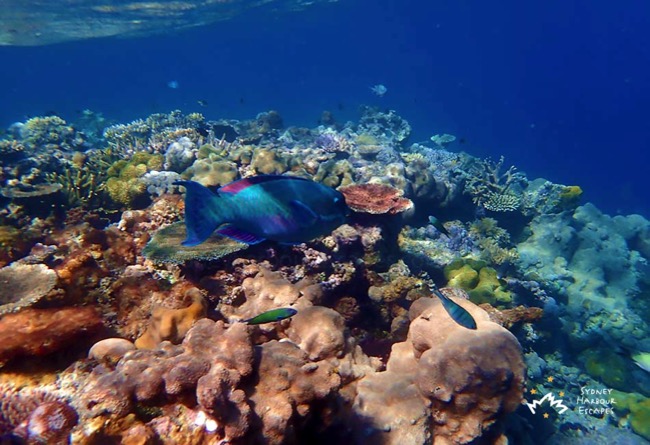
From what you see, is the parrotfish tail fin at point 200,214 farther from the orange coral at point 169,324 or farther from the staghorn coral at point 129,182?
the staghorn coral at point 129,182

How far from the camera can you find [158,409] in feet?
8.25

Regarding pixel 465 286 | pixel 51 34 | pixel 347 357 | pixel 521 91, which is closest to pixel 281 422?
Result: pixel 347 357

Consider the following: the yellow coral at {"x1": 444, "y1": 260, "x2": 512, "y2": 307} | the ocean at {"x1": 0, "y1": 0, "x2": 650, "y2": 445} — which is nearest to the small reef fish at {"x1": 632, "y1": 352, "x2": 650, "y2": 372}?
the ocean at {"x1": 0, "y1": 0, "x2": 650, "y2": 445}

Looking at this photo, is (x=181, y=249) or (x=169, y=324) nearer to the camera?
(x=169, y=324)

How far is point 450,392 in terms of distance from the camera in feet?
12.2

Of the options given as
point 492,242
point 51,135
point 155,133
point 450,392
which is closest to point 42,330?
point 450,392

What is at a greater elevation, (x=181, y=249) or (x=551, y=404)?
(x=181, y=249)

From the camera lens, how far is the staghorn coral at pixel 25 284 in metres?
3.68

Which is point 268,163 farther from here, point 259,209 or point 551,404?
point 551,404

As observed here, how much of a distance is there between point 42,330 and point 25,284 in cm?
121

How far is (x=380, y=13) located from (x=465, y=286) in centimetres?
8089

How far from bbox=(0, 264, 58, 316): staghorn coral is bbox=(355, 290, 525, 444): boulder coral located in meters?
3.31

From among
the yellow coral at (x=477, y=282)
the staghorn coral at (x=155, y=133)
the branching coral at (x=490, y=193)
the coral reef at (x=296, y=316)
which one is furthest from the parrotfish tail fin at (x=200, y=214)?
the branching coral at (x=490, y=193)

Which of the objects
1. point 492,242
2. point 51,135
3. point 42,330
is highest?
point 42,330
